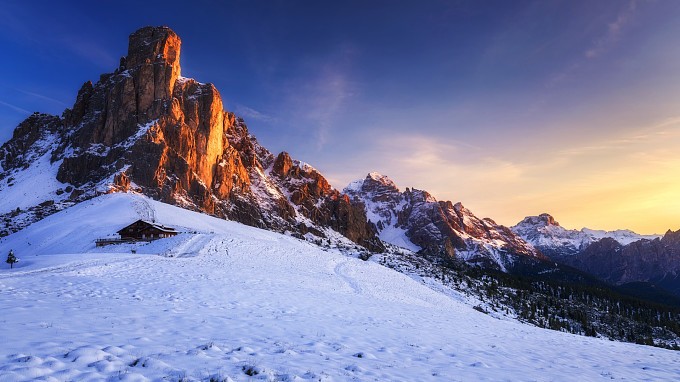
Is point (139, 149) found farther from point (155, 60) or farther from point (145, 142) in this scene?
point (155, 60)

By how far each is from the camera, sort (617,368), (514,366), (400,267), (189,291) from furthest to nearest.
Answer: (400,267), (189,291), (617,368), (514,366)

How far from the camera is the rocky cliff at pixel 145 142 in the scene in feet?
427

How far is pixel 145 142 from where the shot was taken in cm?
13550

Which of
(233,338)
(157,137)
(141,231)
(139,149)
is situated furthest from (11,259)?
(157,137)

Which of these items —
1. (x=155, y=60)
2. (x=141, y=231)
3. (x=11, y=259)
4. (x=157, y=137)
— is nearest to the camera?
(x=11, y=259)

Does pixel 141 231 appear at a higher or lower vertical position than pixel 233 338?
higher

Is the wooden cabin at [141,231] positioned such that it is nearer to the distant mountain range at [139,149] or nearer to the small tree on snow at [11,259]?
the small tree on snow at [11,259]

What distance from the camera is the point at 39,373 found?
7.02m

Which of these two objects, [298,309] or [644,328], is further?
[644,328]

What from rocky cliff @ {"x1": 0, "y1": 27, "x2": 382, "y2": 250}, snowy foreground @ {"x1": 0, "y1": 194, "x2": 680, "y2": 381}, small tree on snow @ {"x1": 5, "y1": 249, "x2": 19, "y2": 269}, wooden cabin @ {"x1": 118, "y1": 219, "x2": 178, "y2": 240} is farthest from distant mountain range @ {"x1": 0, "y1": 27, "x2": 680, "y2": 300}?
snowy foreground @ {"x1": 0, "y1": 194, "x2": 680, "y2": 381}

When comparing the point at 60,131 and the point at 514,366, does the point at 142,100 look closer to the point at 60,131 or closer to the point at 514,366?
the point at 60,131

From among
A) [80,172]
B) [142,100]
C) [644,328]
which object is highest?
[142,100]

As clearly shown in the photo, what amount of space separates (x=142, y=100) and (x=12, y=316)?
16389cm

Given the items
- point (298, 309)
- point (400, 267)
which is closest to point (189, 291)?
point (298, 309)
